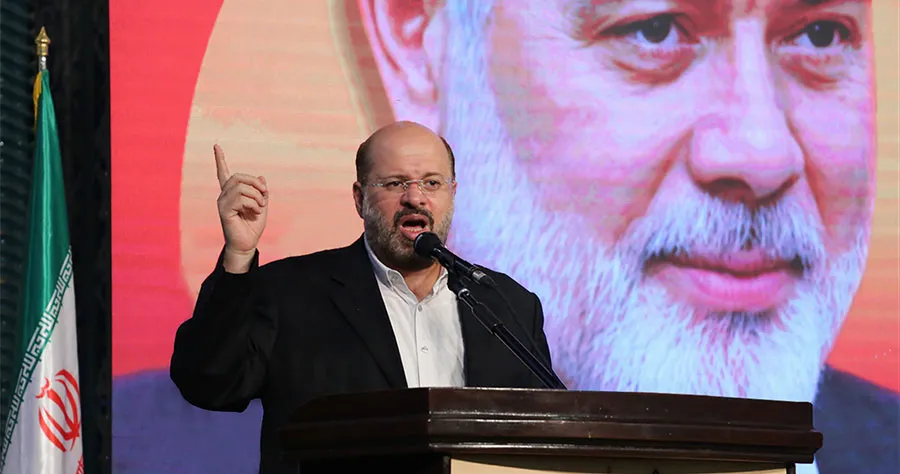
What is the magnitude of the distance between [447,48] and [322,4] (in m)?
0.44

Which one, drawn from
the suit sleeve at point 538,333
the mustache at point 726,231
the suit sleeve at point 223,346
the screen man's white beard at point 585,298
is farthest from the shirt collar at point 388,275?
the mustache at point 726,231

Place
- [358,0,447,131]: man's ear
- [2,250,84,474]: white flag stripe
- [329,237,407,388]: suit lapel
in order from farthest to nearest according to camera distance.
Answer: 1. [358,0,447,131]: man's ear
2. [2,250,84,474]: white flag stripe
3. [329,237,407,388]: suit lapel

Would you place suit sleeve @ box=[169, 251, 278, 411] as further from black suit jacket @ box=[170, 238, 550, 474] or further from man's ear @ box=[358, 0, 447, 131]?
man's ear @ box=[358, 0, 447, 131]

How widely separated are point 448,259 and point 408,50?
A: 1.90 m

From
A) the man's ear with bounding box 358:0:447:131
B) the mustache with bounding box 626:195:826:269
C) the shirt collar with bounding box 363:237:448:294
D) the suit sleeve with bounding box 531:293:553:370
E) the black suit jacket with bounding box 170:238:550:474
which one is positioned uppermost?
the man's ear with bounding box 358:0:447:131

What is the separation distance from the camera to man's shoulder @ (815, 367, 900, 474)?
178 inches

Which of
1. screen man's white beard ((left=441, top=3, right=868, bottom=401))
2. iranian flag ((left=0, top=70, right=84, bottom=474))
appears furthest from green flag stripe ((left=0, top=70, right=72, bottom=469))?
screen man's white beard ((left=441, top=3, right=868, bottom=401))

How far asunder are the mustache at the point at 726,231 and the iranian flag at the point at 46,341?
1878 mm

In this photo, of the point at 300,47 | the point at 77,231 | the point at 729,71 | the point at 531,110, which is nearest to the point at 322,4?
the point at 300,47

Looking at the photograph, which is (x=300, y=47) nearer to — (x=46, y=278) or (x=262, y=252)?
(x=262, y=252)

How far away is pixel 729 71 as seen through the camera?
4637 mm

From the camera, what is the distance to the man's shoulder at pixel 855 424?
14.8ft

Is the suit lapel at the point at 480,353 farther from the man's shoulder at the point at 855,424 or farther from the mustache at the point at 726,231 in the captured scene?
the man's shoulder at the point at 855,424

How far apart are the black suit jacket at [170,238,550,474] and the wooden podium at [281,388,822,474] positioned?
2.13ft
